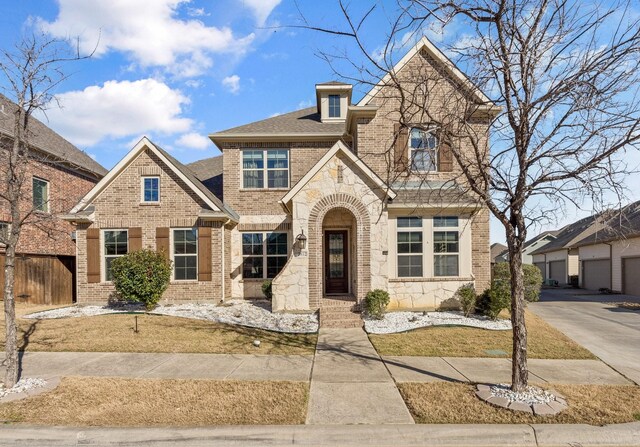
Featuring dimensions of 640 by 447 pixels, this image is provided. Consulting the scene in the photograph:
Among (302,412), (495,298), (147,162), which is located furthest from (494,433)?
(147,162)

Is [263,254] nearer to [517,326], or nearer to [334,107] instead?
[334,107]

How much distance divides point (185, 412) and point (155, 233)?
414 inches

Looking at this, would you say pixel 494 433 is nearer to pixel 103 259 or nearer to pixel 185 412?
pixel 185 412

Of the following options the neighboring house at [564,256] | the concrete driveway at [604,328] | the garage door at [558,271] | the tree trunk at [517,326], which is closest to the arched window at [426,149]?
the tree trunk at [517,326]

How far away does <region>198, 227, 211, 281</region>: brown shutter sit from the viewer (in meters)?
14.2

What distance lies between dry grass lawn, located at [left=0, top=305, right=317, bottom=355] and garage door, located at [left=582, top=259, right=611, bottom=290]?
2259 cm

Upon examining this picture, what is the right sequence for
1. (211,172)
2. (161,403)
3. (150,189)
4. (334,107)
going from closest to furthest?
(161,403) < (150,189) < (334,107) < (211,172)

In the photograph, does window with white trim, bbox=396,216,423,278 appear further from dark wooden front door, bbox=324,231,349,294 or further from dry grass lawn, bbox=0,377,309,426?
dry grass lawn, bbox=0,377,309,426

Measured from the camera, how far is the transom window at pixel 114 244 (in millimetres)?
14430

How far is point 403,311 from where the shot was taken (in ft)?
41.5

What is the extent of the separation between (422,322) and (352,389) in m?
5.68

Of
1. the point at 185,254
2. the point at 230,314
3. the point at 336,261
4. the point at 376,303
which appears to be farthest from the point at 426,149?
the point at 185,254

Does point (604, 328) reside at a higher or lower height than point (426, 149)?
lower

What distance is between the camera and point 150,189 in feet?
47.9
